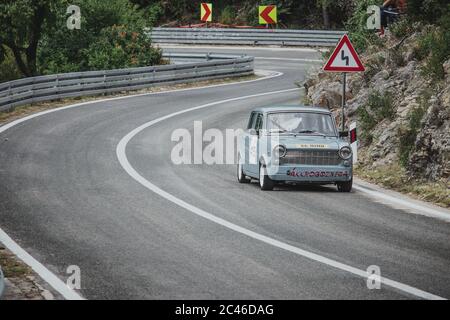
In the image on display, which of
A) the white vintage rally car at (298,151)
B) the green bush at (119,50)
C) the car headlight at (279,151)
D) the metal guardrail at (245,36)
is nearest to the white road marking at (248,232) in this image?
the white vintage rally car at (298,151)

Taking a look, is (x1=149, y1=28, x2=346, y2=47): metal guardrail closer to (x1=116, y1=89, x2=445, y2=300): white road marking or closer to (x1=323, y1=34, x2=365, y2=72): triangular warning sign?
(x1=116, y1=89, x2=445, y2=300): white road marking

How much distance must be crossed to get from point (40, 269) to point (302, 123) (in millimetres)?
8017

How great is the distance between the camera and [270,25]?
5103 centimetres

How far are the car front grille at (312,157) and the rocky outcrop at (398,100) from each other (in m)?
1.70

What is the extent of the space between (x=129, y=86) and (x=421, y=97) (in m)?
16.6

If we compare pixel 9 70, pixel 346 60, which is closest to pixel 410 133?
pixel 346 60

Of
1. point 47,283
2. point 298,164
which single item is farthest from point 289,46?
point 47,283

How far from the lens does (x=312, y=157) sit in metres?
15.0

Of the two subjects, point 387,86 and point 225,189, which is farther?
point 387,86

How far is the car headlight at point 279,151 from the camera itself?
14914mm

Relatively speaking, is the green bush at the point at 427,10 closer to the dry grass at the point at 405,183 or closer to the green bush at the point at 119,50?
the dry grass at the point at 405,183

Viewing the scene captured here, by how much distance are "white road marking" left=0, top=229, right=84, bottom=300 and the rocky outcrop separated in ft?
26.0

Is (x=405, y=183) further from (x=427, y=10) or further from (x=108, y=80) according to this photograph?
(x=108, y=80)

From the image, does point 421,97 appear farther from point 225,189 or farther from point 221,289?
point 221,289
